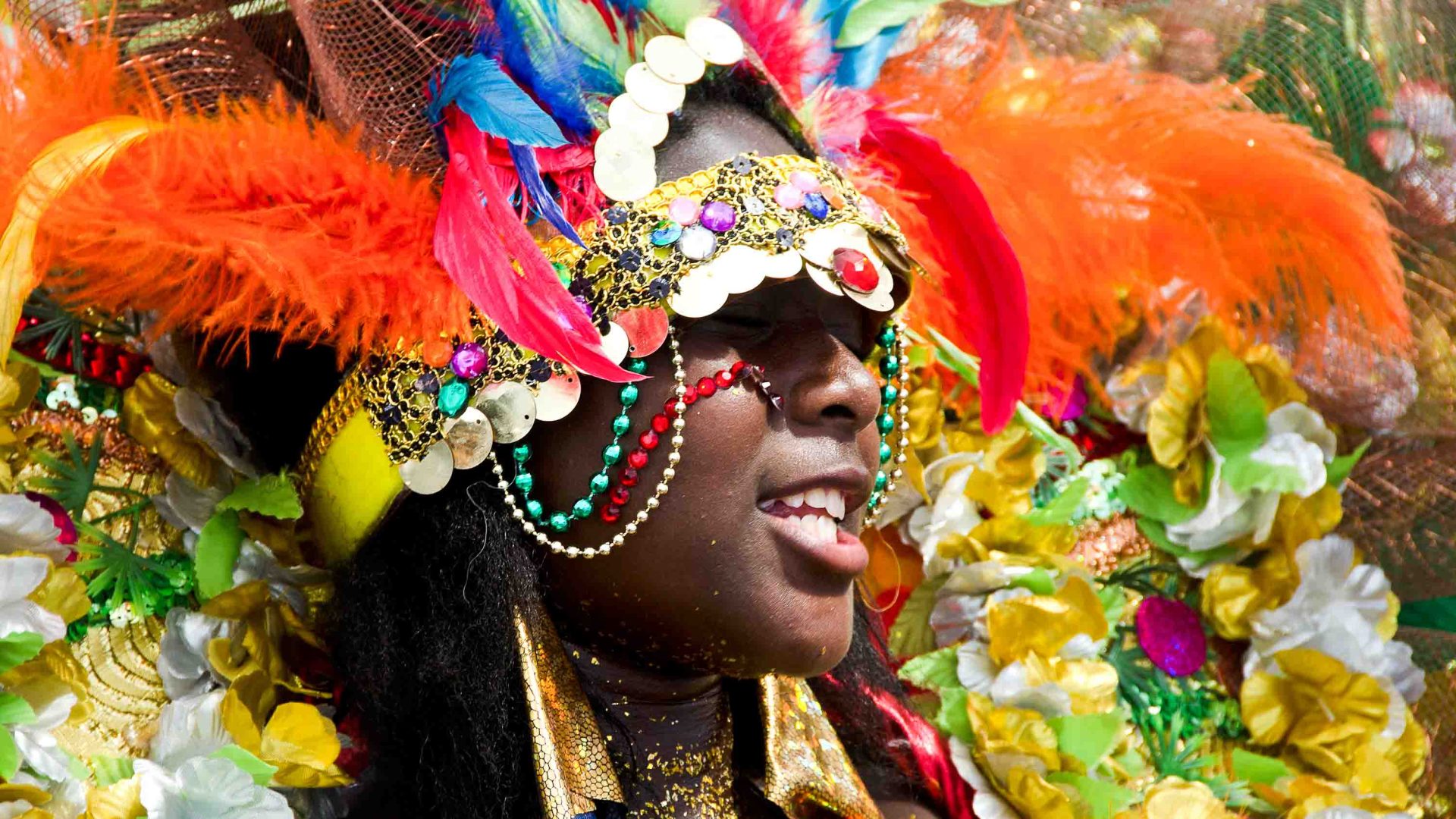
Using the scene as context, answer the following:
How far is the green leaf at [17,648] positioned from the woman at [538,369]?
203 mm

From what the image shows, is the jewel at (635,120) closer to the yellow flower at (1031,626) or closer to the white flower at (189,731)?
the white flower at (189,731)

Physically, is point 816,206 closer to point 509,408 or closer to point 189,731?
point 509,408

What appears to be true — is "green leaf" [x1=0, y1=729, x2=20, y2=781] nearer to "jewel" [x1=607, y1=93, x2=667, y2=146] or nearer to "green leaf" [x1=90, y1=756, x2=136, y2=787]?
"green leaf" [x1=90, y1=756, x2=136, y2=787]

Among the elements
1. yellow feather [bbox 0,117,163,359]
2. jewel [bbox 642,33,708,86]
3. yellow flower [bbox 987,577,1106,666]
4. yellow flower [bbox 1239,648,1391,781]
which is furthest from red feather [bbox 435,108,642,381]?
yellow flower [bbox 1239,648,1391,781]

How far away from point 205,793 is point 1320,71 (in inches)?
77.9

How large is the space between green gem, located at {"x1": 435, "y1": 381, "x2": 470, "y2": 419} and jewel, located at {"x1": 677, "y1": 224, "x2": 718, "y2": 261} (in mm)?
288

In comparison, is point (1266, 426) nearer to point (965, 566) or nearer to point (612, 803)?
point (965, 566)

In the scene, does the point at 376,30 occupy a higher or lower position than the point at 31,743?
higher

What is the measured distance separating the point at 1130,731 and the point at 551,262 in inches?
50.9

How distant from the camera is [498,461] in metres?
1.96

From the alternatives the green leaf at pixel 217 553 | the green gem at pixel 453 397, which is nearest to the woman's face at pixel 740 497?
the green gem at pixel 453 397

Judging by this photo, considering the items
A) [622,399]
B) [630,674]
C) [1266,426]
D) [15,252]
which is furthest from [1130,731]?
[15,252]

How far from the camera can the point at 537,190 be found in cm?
185

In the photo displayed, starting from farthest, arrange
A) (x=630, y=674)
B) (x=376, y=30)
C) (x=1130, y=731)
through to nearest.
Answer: (x=1130, y=731)
(x=630, y=674)
(x=376, y=30)
